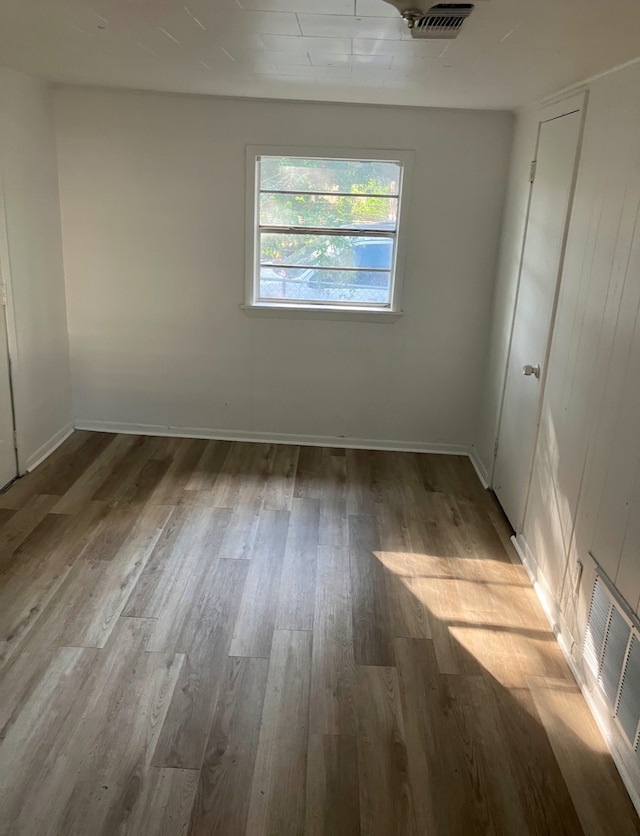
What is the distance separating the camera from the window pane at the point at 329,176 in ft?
13.8

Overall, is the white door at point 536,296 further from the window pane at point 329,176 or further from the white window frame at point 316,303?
the window pane at point 329,176

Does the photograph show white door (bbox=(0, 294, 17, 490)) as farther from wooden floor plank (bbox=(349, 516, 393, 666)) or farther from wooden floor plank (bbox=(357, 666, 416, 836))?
wooden floor plank (bbox=(357, 666, 416, 836))

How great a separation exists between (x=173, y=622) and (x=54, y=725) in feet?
2.11

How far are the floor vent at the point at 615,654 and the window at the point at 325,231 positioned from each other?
101 inches

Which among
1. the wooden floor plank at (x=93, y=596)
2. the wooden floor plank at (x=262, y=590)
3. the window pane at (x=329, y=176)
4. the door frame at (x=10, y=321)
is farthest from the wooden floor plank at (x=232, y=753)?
the window pane at (x=329, y=176)

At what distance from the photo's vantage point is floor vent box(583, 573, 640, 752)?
203cm

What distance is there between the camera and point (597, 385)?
2488 millimetres

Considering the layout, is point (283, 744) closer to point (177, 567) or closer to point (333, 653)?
point (333, 653)

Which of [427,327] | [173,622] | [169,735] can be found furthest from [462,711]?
[427,327]

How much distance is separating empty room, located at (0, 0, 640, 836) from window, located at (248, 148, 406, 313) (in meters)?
0.02

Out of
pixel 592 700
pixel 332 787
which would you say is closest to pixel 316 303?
pixel 592 700

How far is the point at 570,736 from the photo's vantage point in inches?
87.3

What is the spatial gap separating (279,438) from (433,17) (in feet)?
10.6

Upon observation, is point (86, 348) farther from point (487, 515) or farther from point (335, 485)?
point (487, 515)
